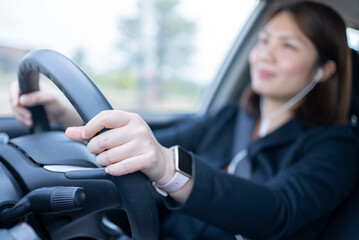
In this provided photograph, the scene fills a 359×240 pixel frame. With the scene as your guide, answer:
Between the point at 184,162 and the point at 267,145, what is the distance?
575 mm

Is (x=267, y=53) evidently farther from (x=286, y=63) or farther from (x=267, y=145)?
(x=267, y=145)

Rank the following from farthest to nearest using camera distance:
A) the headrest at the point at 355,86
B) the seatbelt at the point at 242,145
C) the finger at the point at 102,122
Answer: the headrest at the point at 355,86
the seatbelt at the point at 242,145
the finger at the point at 102,122

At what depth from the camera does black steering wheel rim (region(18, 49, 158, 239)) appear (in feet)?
1.63

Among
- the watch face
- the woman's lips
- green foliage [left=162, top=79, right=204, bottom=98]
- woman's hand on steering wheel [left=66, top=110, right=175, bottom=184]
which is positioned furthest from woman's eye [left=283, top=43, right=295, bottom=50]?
green foliage [left=162, top=79, right=204, bottom=98]

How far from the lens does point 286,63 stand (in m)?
1.20

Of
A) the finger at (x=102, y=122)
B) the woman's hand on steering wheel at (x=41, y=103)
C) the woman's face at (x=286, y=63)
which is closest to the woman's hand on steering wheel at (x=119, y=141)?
the finger at (x=102, y=122)

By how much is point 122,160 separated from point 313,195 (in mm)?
573

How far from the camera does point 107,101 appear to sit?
0.51 meters

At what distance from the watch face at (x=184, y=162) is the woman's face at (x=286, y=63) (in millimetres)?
672

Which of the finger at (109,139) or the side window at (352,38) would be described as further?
the side window at (352,38)

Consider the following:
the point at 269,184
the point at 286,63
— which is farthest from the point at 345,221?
the point at 286,63

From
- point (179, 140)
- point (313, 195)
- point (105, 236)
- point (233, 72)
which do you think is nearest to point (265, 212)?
point (313, 195)

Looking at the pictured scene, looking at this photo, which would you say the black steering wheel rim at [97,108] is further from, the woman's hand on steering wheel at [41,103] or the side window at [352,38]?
the side window at [352,38]

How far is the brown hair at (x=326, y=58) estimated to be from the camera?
1190mm
